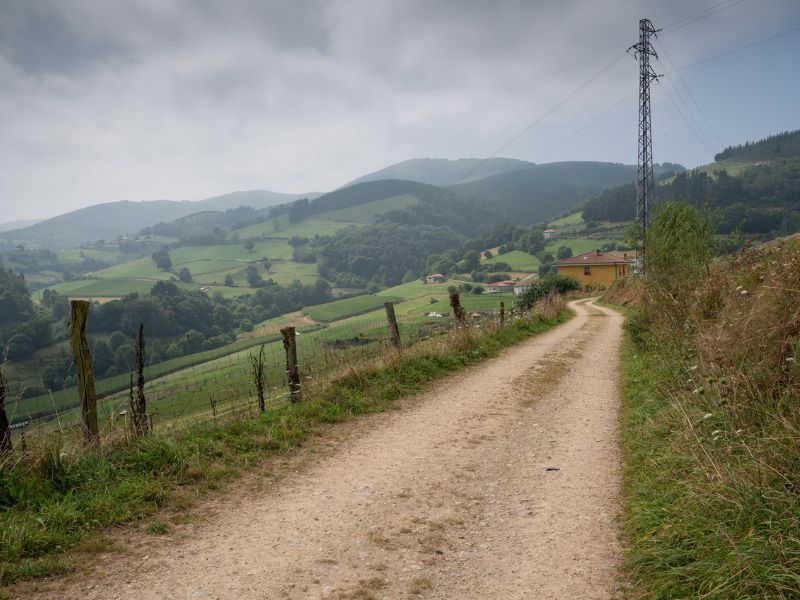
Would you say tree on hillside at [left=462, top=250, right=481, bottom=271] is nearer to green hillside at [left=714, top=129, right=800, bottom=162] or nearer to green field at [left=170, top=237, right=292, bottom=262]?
green field at [left=170, top=237, right=292, bottom=262]

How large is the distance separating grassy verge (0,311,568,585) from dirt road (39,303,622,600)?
0.69 meters

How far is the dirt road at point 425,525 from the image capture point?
3.86 meters

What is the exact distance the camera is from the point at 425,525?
4832 millimetres

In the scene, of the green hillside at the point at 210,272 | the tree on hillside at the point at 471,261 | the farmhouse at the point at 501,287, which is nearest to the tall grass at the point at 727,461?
the farmhouse at the point at 501,287

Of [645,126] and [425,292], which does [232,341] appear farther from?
[645,126]

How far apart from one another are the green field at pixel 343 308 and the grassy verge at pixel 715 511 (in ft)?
305

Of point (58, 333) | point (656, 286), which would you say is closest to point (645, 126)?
point (656, 286)

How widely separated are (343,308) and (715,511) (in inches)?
4347

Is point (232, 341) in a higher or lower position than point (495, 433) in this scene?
lower

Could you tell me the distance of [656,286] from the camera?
516 inches

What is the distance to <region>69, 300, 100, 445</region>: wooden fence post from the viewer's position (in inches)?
243

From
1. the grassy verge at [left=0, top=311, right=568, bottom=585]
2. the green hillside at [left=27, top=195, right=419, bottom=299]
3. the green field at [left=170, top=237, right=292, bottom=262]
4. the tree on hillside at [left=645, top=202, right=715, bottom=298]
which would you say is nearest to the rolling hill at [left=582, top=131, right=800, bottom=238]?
the tree on hillside at [left=645, top=202, right=715, bottom=298]

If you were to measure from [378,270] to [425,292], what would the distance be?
192ft

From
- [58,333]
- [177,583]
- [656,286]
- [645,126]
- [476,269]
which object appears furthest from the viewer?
[476,269]
